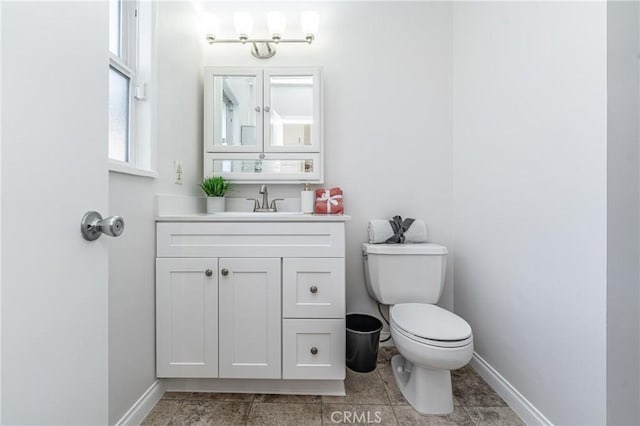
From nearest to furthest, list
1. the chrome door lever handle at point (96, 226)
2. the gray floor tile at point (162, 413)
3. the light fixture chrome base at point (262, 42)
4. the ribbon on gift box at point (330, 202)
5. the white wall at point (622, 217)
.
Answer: the chrome door lever handle at point (96, 226) → the white wall at point (622, 217) → the gray floor tile at point (162, 413) → the ribbon on gift box at point (330, 202) → the light fixture chrome base at point (262, 42)

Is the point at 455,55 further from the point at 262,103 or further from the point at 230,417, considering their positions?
Result: the point at 230,417

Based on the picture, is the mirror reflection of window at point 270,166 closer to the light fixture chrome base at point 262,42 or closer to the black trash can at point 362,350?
the light fixture chrome base at point 262,42

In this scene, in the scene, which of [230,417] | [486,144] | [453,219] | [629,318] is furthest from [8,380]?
[453,219]

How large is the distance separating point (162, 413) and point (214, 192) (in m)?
1.11

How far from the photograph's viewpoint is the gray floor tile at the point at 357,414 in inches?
47.8

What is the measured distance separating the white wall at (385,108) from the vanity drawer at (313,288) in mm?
569

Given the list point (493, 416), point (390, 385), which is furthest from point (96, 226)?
point (493, 416)

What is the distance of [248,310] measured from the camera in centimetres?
132

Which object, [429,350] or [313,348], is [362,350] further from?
[429,350]

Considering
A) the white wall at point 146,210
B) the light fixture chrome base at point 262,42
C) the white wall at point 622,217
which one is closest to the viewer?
the white wall at point 622,217

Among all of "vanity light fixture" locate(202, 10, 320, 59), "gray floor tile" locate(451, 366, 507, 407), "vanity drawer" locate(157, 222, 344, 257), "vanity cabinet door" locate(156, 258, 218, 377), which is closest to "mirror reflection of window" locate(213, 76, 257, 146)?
"vanity light fixture" locate(202, 10, 320, 59)

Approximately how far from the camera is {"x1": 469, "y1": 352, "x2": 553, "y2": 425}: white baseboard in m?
1.16

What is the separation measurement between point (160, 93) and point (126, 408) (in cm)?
135

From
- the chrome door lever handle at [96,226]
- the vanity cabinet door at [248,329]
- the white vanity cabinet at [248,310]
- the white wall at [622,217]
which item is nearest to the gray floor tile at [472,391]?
the white wall at [622,217]
